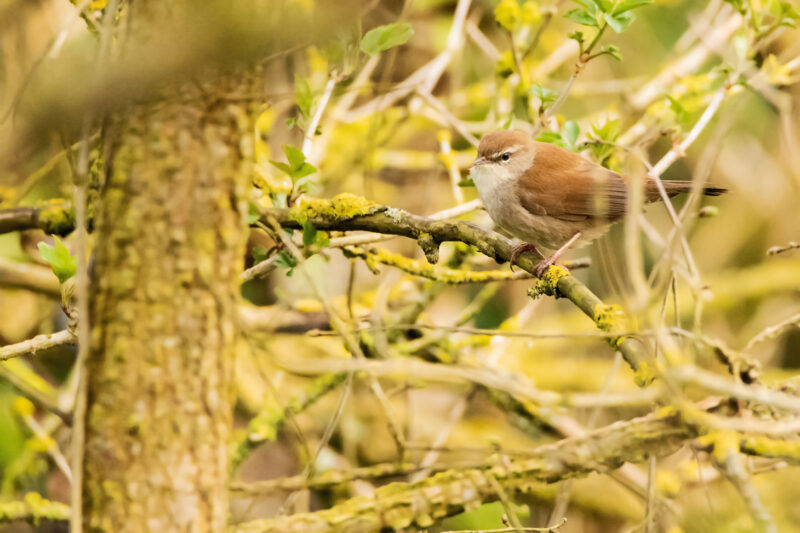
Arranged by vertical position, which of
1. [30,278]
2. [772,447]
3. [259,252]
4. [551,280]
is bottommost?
[772,447]

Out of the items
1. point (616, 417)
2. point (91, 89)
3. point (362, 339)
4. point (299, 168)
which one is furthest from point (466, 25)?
point (91, 89)

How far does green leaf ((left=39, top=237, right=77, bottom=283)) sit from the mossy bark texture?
68 cm

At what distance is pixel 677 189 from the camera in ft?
12.3

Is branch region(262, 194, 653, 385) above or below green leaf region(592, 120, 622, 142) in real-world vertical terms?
below

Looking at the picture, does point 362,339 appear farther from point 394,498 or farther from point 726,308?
point 726,308

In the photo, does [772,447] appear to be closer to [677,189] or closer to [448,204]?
[677,189]

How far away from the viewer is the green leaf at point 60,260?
96.0 inches

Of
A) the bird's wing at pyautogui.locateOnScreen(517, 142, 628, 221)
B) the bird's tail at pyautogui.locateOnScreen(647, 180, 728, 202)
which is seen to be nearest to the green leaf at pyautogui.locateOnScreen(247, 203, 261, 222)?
the bird's wing at pyautogui.locateOnScreen(517, 142, 628, 221)

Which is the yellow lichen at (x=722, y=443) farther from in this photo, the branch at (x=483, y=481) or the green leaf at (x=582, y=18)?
the green leaf at (x=582, y=18)

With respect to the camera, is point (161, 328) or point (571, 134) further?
point (571, 134)

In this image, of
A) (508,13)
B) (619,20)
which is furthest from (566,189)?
(619,20)

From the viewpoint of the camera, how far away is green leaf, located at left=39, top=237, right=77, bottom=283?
244cm

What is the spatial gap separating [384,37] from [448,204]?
171 inches

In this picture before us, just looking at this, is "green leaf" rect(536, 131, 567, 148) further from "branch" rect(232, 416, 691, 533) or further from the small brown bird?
"branch" rect(232, 416, 691, 533)
